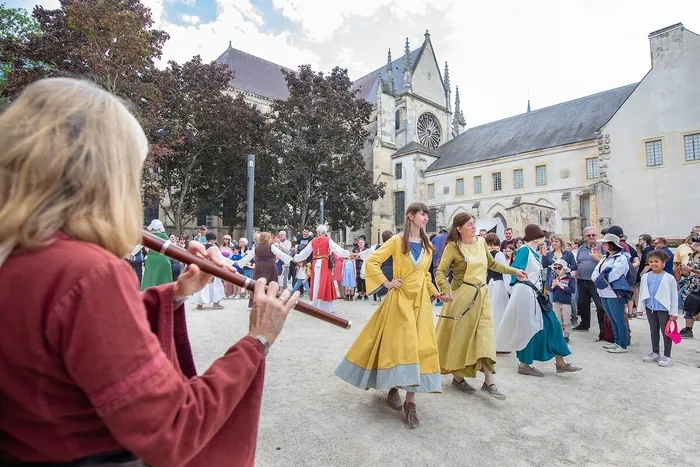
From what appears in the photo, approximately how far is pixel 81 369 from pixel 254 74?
4988 centimetres

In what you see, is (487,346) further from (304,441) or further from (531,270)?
(304,441)

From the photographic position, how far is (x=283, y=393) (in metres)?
4.60

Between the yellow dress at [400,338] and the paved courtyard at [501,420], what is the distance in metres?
0.39

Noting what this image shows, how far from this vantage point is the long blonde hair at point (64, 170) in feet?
3.10

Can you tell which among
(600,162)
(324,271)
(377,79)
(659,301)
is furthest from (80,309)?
(377,79)

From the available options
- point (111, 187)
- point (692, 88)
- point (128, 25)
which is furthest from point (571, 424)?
point (692, 88)

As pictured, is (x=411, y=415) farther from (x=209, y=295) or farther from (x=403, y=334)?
(x=209, y=295)

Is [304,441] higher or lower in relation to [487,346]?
lower

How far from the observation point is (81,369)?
2.86ft

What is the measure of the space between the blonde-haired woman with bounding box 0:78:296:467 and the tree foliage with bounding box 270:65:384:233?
93.3ft

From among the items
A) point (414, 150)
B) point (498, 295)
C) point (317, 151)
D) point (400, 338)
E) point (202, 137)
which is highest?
point (414, 150)

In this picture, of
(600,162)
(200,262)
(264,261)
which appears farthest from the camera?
(600,162)

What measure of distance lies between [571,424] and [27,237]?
14.8ft

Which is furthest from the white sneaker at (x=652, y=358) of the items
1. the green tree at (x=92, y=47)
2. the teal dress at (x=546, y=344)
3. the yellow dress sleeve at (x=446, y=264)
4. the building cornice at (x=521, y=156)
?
the building cornice at (x=521, y=156)
